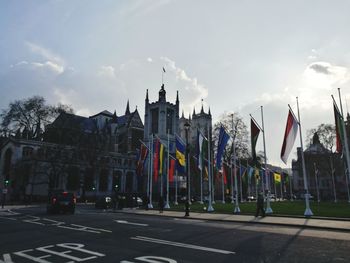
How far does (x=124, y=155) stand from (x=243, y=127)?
42115mm

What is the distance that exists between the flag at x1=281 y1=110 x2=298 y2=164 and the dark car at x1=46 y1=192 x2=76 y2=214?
1855 centimetres

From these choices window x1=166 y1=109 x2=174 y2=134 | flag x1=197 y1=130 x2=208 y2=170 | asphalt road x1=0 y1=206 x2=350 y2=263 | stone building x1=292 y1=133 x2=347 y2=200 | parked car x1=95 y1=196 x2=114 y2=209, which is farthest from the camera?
window x1=166 y1=109 x2=174 y2=134

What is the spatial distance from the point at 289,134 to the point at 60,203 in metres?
20.2

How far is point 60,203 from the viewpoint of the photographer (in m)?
26.5

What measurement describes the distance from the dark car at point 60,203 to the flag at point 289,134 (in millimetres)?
18551

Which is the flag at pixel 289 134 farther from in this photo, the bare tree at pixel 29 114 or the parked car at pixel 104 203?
the bare tree at pixel 29 114

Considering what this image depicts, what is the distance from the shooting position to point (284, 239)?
38.2ft

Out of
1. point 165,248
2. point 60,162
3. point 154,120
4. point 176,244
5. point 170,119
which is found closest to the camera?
point 165,248

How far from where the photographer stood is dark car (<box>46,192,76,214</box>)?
2641 cm

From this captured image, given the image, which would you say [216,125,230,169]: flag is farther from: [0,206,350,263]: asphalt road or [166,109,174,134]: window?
[166,109,174,134]: window

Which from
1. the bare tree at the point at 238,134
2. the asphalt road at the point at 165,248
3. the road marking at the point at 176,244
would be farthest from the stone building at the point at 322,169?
the road marking at the point at 176,244

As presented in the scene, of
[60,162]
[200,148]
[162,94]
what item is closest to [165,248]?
[200,148]

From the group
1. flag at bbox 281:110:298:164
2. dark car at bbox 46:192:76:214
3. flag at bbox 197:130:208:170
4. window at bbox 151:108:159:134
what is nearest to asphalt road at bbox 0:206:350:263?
flag at bbox 281:110:298:164

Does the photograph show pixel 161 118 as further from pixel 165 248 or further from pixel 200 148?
pixel 165 248
